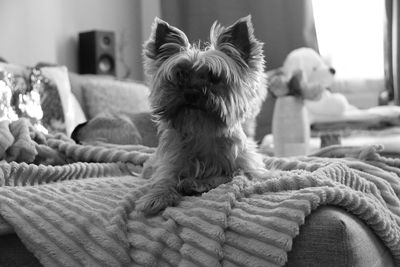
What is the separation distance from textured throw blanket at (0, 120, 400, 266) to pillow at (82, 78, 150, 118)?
5.11 ft

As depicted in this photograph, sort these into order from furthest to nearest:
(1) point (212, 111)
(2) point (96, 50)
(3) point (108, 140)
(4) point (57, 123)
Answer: (2) point (96, 50) < (4) point (57, 123) < (3) point (108, 140) < (1) point (212, 111)

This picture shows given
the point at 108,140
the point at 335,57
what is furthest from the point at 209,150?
the point at 335,57

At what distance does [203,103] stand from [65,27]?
118 inches

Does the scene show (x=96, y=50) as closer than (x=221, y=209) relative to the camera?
No

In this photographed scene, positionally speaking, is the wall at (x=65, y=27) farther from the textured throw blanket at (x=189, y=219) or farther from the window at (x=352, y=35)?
the textured throw blanket at (x=189, y=219)

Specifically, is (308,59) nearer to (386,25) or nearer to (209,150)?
(386,25)

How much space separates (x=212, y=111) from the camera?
1365 millimetres

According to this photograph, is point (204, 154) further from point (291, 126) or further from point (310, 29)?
point (310, 29)

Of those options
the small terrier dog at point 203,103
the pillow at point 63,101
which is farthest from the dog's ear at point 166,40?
the pillow at point 63,101

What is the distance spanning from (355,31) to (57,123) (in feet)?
9.14

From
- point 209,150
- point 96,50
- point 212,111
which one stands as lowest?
point 209,150

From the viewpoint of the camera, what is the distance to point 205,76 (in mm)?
1382

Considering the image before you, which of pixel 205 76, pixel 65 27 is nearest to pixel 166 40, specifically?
pixel 205 76

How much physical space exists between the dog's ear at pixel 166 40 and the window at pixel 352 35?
3.09 metres
